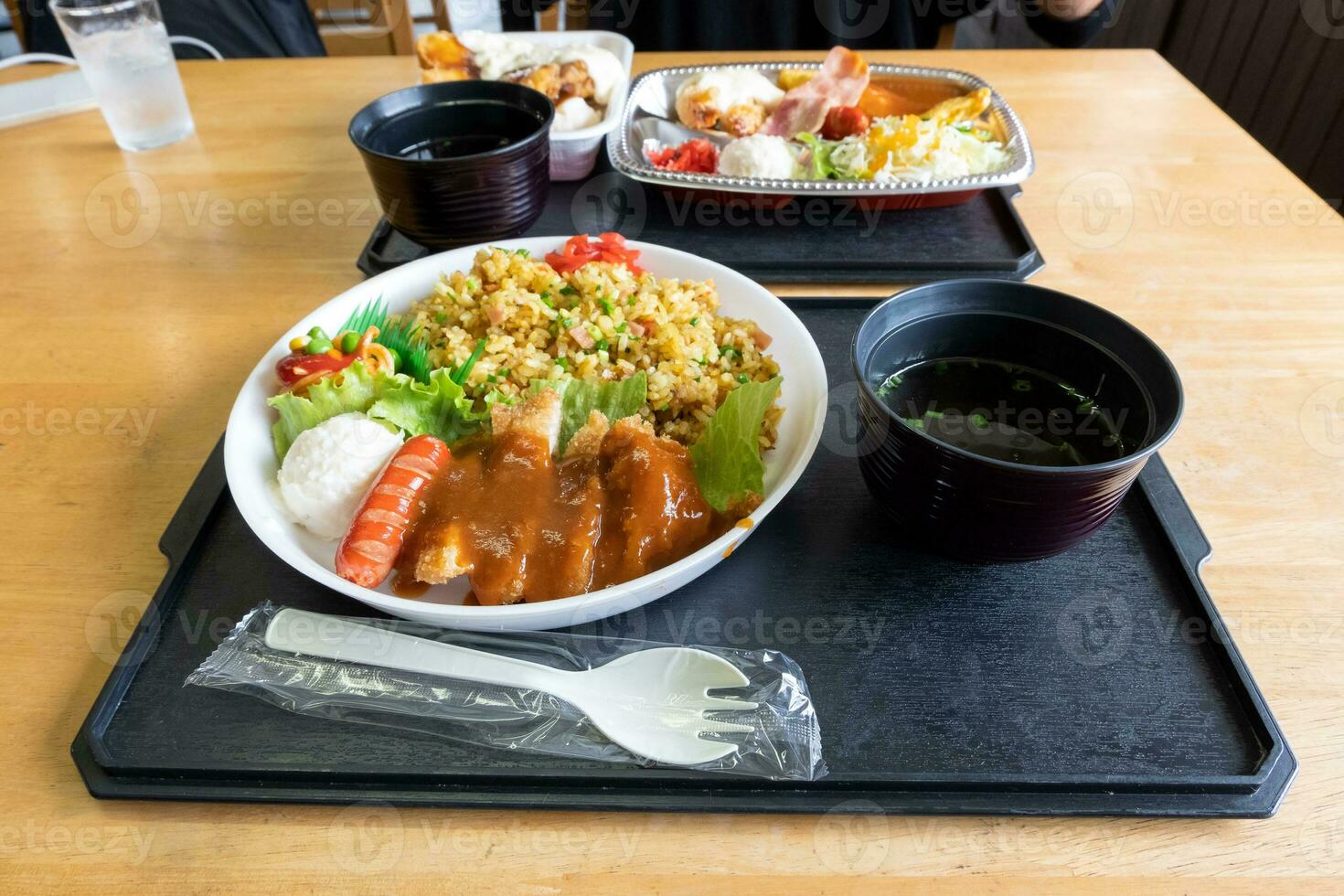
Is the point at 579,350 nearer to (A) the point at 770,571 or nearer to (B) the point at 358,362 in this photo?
(B) the point at 358,362

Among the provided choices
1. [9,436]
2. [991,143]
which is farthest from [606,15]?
[9,436]

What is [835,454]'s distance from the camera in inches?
48.7

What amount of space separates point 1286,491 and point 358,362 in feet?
4.37

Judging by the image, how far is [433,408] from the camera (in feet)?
3.96

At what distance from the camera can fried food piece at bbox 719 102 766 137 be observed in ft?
6.32

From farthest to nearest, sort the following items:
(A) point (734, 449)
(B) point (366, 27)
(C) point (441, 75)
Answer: (B) point (366, 27) → (C) point (441, 75) → (A) point (734, 449)

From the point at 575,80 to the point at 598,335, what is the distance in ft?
3.21

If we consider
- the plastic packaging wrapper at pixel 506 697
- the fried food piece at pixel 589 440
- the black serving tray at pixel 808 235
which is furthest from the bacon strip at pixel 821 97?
the plastic packaging wrapper at pixel 506 697

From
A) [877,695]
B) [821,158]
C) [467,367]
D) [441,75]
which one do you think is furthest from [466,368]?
[441,75]

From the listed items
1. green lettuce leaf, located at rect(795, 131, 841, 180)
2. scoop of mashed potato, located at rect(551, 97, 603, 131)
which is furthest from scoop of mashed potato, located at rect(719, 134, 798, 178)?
scoop of mashed potato, located at rect(551, 97, 603, 131)

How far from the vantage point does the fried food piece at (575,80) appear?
1.94m

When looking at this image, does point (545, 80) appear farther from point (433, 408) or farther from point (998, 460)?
point (998, 460)

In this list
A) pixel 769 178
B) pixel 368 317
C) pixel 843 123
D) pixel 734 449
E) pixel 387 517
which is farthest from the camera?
pixel 843 123

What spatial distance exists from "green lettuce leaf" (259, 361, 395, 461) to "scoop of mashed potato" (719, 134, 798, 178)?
931 mm
